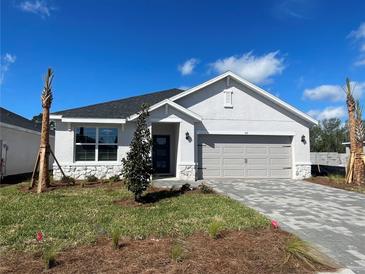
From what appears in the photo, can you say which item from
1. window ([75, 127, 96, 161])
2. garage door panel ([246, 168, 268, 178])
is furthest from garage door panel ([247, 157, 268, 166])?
window ([75, 127, 96, 161])

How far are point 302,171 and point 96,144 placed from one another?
1130 cm

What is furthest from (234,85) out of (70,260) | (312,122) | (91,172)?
(70,260)

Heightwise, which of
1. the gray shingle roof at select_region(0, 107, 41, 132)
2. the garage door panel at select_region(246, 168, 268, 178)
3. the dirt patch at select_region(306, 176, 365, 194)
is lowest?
the dirt patch at select_region(306, 176, 365, 194)

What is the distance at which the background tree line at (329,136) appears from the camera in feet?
191

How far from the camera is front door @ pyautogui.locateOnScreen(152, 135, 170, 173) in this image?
18.5 m

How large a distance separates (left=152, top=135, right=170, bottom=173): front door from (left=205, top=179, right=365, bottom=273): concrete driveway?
14.3 ft

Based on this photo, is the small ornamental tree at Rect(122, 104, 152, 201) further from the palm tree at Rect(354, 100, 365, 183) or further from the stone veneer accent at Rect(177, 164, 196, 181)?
the palm tree at Rect(354, 100, 365, 183)

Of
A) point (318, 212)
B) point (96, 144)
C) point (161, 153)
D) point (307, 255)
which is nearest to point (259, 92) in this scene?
point (161, 153)

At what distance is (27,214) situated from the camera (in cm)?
832

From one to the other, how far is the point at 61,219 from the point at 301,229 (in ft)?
18.3

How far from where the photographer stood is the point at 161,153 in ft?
61.0

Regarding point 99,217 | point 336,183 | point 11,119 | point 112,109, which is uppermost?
point 112,109

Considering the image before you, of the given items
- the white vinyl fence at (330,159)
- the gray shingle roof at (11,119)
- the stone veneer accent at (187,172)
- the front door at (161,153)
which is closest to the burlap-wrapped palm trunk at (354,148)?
the stone veneer accent at (187,172)

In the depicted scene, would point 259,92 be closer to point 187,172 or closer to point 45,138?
point 187,172
